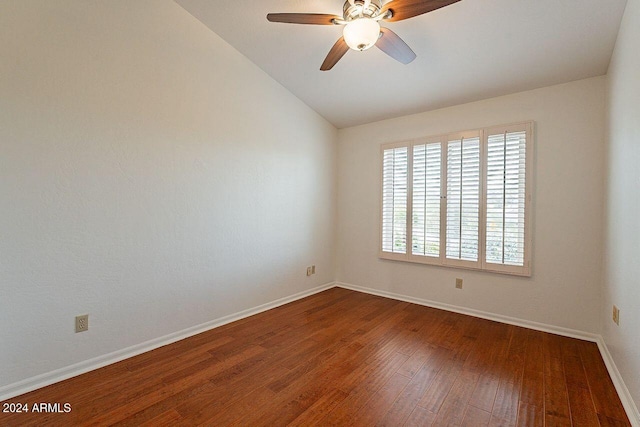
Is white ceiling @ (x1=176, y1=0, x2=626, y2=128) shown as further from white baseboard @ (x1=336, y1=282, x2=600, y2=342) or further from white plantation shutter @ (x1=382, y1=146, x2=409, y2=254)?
white baseboard @ (x1=336, y1=282, x2=600, y2=342)

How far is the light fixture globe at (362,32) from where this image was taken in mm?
1849

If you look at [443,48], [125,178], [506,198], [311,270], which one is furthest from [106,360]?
[506,198]

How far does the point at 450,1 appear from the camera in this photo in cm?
164

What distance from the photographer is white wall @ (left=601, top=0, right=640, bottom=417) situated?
1.70 m

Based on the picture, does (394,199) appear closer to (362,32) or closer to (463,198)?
(463,198)

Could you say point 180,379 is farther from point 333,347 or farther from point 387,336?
point 387,336

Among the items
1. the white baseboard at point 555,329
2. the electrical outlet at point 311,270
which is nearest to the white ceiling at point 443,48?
the electrical outlet at point 311,270

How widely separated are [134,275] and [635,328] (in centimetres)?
341

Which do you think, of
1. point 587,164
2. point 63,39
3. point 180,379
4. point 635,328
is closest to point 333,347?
point 180,379

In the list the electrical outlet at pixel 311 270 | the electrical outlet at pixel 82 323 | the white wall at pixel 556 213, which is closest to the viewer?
the electrical outlet at pixel 82 323

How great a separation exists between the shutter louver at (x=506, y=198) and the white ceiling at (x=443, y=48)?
1.85 ft

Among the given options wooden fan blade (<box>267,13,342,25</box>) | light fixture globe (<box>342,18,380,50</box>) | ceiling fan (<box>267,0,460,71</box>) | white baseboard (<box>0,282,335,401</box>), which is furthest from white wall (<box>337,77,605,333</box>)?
white baseboard (<box>0,282,335,401</box>)

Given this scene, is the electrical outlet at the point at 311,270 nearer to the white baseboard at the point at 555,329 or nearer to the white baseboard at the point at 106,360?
the white baseboard at the point at 555,329

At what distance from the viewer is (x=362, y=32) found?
1.86 metres
